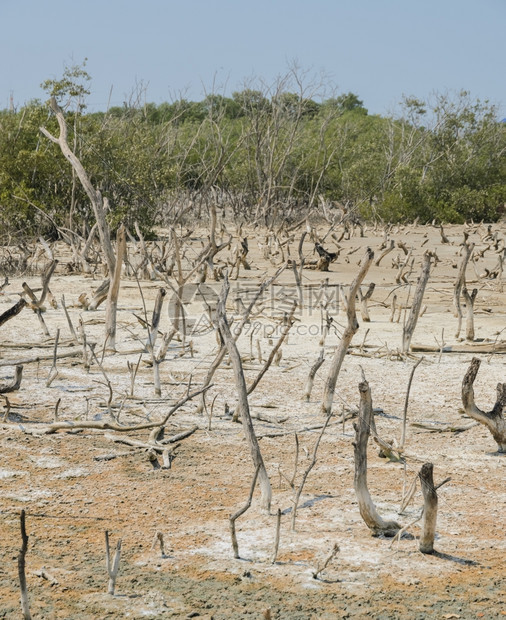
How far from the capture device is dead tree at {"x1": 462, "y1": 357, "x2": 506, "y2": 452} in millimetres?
4664

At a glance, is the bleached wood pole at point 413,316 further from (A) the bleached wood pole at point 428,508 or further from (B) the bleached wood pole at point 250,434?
(A) the bleached wood pole at point 428,508

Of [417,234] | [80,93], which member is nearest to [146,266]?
[80,93]

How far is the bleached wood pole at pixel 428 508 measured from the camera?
11.1 feet

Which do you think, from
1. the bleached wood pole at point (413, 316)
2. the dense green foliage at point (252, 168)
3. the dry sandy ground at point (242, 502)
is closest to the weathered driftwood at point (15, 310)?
the dry sandy ground at point (242, 502)

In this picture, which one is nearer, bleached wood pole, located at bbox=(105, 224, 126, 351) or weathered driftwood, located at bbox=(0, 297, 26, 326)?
weathered driftwood, located at bbox=(0, 297, 26, 326)

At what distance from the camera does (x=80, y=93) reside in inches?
671

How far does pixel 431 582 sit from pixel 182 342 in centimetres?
450

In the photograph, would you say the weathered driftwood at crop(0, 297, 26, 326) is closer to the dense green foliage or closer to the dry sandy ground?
the dry sandy ground

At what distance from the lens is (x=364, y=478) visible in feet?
11.8

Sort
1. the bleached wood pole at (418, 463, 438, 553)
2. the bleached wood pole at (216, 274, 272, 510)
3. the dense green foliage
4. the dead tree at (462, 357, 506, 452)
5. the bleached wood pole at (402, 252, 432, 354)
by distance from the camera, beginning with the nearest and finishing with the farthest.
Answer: the bleached wood pole at (418, 463, 438, 553), the bleached wood pole at (216, 274, 272, 510), the dead tree at (462, 357, 506, 452), the bleached wood pole at (402, 252, 432, 354), the dense green foliage

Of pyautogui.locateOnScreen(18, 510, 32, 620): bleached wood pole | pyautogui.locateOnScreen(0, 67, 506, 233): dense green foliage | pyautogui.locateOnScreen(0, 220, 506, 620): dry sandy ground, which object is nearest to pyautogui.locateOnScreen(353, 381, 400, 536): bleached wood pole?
pyautogui.locateOnScreen(0, 220, 506, 620): dry sandy ground

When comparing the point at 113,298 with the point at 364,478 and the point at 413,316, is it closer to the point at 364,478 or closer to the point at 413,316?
the point at 413,316

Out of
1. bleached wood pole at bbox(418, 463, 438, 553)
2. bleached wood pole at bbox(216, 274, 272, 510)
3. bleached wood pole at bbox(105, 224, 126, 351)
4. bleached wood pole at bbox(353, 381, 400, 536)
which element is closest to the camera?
bleached wood pole at bbox(418, 463, 438, 553)

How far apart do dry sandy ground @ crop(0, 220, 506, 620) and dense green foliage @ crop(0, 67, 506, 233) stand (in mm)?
7623
